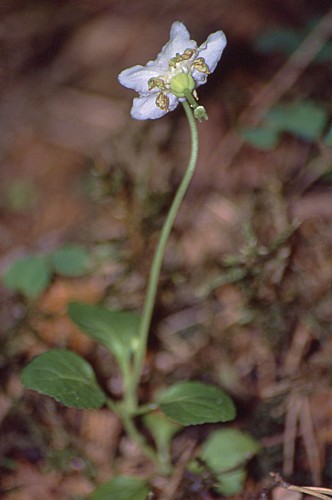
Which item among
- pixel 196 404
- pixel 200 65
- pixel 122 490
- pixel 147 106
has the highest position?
pixel 200 65

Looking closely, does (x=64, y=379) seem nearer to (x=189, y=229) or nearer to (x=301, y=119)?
(x=189, y=229)

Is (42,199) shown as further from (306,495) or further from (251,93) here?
(306,495)

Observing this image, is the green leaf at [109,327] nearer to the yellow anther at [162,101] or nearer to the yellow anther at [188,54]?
the yellow anther at [162,101]

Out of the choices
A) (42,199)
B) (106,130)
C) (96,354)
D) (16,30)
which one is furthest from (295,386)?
(16,30)

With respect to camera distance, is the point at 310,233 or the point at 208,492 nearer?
the point at 208,492

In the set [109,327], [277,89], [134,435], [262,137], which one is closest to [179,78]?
[109,327]
